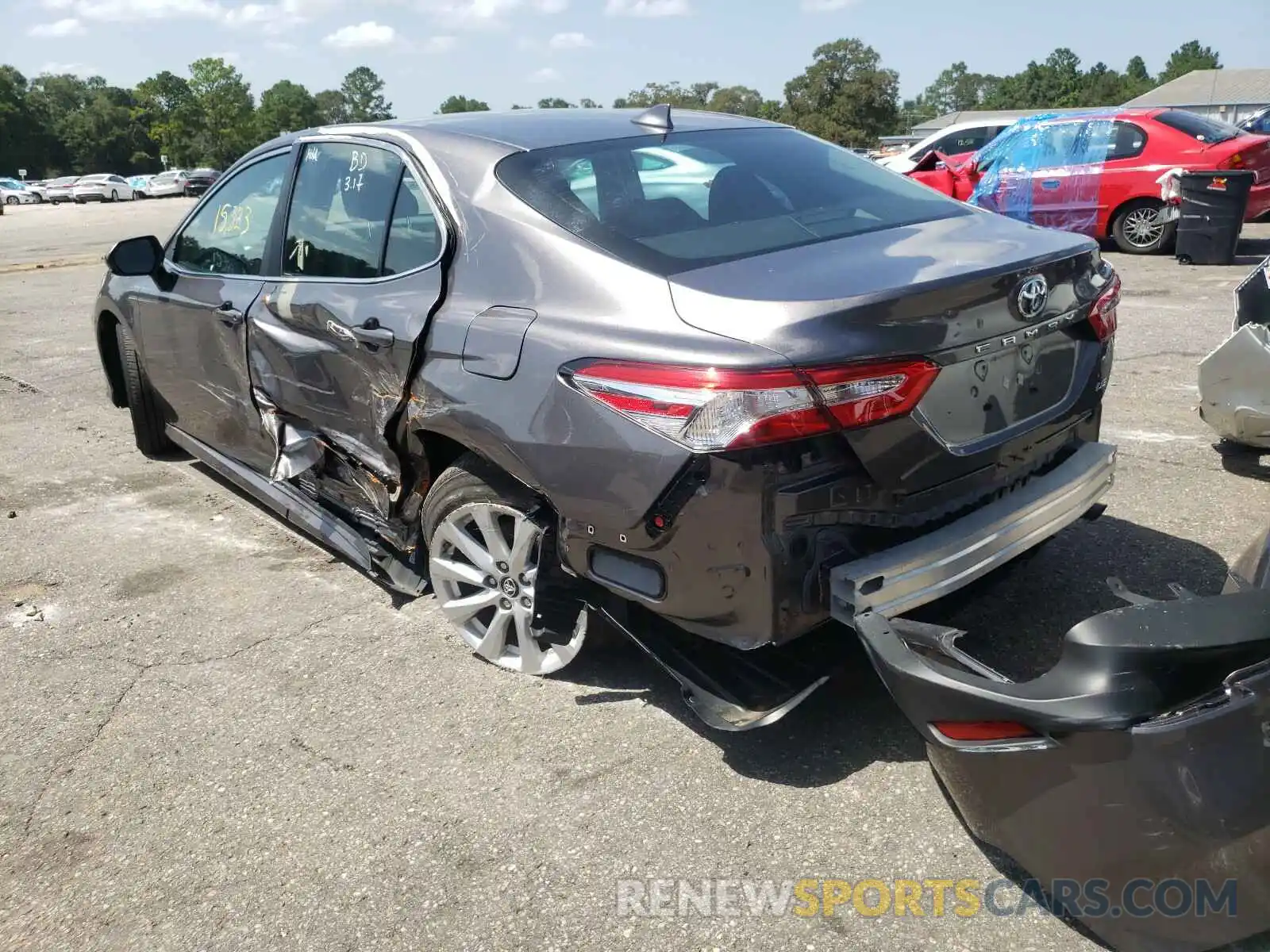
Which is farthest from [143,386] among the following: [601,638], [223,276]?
[601,638]

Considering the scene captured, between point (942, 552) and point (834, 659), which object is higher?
point (942, 552)

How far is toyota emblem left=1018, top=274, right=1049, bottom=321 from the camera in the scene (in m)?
2.69

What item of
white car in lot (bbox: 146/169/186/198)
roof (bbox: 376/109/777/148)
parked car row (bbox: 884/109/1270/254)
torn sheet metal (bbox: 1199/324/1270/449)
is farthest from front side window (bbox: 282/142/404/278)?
white car in lot (bbox: 146/169/186/198)

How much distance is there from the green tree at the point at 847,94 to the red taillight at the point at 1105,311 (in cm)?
8960

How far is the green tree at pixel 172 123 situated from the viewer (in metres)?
86.7

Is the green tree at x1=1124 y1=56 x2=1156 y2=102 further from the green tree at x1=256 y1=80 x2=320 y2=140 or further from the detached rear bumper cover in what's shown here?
the detached rear bumper cover

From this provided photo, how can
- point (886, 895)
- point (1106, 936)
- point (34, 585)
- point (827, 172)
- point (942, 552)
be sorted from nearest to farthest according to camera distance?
point (1106, 936)
point (886, 895)
point (942, 552)
point (827, 172)
point (34, 585)

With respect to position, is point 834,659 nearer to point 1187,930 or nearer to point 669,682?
point 669,682

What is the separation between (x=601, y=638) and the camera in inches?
124

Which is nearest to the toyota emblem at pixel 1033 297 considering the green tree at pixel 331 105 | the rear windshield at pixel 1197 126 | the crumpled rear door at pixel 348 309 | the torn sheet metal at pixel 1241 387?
the crumpled rear door at pixel 348 309

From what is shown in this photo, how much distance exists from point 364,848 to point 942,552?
161 centimetres

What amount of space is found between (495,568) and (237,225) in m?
2.19

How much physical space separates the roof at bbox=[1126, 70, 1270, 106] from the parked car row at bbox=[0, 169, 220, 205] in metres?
63.2

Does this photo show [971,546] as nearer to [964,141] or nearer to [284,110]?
[964,141]
